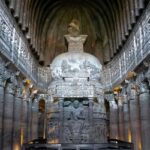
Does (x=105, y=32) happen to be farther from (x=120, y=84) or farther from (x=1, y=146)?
(x=1, y=146)

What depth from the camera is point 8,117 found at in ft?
50.2

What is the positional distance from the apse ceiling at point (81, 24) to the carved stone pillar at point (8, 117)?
5.78 meters

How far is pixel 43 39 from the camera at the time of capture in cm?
2702

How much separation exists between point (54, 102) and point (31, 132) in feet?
17.0

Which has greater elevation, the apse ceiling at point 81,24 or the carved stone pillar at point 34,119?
the apse ceiling at point 81,24

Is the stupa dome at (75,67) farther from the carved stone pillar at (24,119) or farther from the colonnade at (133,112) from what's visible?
the carved stone pillar at (24,119)

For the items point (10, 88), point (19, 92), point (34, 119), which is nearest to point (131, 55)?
point (19, 92)

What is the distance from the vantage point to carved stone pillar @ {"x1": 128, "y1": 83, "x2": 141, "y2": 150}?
1777 cm

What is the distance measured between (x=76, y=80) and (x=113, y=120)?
7396mm

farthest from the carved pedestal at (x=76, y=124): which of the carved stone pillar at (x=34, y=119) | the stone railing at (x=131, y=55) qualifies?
the carved stone pillar at (x=34, y=119)

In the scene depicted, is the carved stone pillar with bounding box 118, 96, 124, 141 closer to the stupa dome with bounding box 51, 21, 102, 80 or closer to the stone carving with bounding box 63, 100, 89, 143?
the stupa dome with bounding box 51, 21, 102, 80

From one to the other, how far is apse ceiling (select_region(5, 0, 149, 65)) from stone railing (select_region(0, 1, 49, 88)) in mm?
1146

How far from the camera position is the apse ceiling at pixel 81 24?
22.3 metres

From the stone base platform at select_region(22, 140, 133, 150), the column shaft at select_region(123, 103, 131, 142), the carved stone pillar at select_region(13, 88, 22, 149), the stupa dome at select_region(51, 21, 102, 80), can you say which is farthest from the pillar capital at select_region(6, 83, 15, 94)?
the column shaft at select_region(123, 103, 131, 142)
